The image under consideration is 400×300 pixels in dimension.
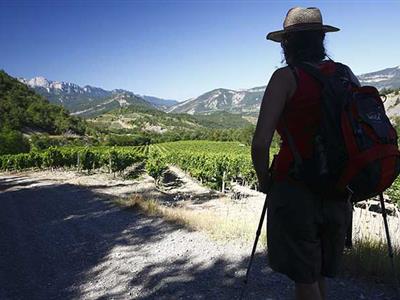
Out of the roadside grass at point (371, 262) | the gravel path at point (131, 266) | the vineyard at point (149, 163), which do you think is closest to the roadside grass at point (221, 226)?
the gravel path at point (131, 266)

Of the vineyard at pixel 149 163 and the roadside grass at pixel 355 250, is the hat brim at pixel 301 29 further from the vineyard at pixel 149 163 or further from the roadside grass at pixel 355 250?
the vineyard at pixel 149 163

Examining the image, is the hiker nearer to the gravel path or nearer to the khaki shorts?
the khaki shorts

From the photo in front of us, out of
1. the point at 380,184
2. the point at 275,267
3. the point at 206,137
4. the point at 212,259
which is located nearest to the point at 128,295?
the point at 212,259

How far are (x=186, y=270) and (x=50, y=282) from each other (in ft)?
4.33

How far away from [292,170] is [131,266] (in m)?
2.84

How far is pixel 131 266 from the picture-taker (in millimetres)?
3982

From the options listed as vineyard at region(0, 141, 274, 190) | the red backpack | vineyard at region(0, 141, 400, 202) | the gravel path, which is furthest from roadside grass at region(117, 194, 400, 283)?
vineyard at region(0, 141, 274, 190)

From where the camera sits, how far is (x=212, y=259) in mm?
4047

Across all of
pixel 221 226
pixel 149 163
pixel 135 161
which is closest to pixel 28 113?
pixel 135 161

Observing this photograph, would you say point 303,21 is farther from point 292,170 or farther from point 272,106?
point 292,170

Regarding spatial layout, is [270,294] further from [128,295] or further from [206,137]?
[206,137]

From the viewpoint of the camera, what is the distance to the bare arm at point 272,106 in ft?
5.13

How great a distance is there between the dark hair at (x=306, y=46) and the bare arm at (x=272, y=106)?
0.18m

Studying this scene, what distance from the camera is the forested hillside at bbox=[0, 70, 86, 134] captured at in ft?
276
